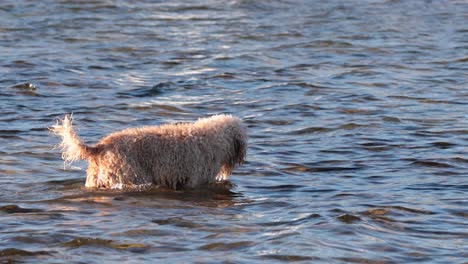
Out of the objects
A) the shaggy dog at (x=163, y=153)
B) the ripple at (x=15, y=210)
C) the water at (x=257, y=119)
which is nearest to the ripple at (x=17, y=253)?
the water at (x=257, y=119)

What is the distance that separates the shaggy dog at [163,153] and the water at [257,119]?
0.60ft

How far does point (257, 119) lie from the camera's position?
13.4 metres

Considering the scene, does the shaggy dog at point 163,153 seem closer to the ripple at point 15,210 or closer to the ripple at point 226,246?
the ripple at point 15,210

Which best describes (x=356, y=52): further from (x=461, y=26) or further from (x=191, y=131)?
(x=191, y=131)

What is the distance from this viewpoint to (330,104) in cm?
1434

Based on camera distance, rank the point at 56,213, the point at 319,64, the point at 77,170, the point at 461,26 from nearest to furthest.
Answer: the point at 56,213 < the point at 77,170 < the point at 319,64 < the point at 461,26

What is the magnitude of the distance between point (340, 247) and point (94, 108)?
20.7 ft

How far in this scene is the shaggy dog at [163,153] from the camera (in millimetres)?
9328

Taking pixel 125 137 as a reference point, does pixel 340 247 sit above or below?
below

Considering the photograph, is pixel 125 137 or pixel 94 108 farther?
pixel 94 108

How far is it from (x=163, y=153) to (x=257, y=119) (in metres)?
4.02

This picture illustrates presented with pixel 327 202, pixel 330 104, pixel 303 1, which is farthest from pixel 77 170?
pixel 303 1

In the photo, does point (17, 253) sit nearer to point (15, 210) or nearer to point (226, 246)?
point (15, 210)

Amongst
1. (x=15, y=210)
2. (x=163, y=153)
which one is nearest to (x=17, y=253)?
(x=15, y=210)
